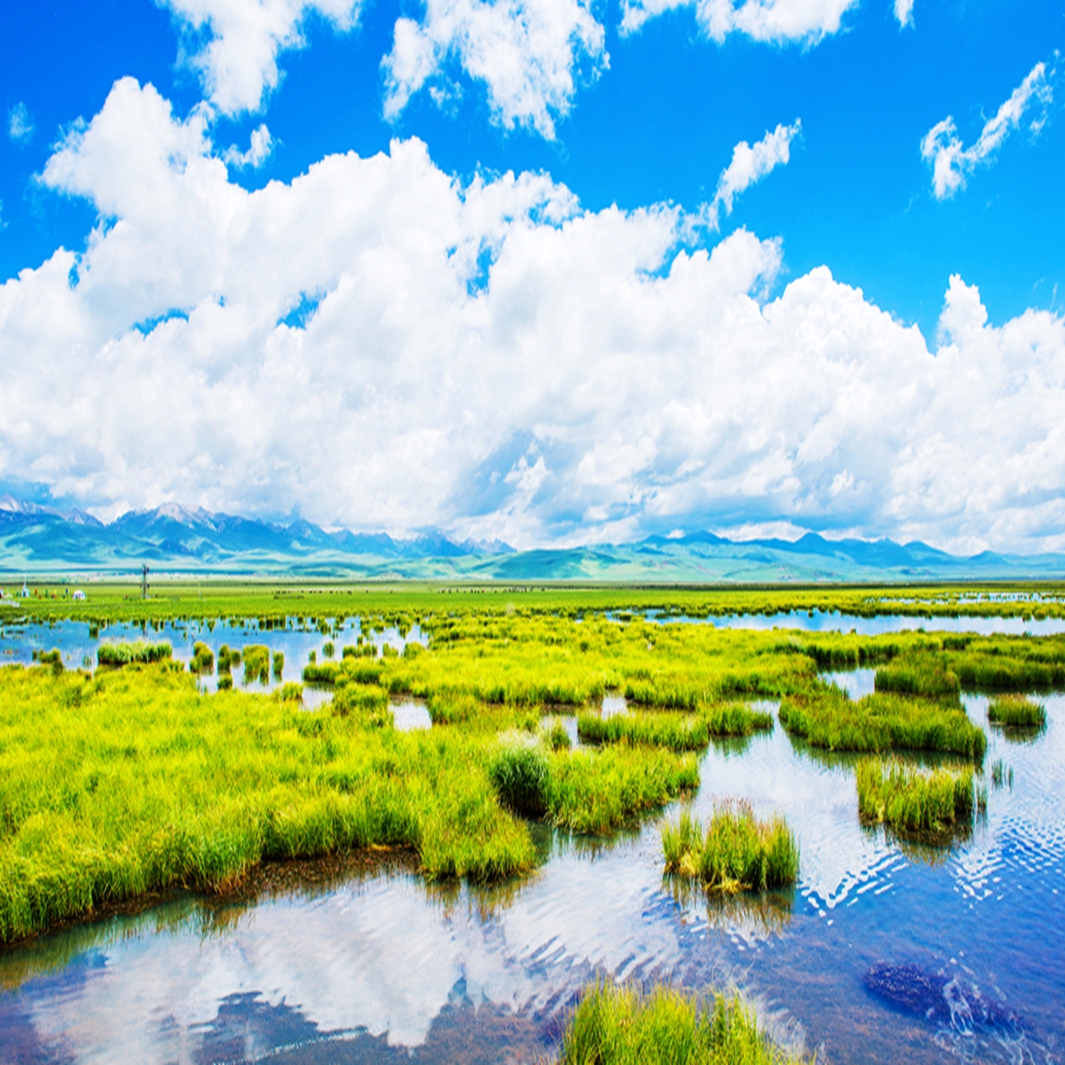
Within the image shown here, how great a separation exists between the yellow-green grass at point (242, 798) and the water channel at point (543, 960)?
496 millimetres

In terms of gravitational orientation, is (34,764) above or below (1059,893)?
above

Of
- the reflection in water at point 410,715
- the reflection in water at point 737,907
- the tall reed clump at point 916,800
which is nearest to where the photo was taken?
the reflection in water at point 737,907

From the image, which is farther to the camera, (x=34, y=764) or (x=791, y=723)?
(x=791, y=723)

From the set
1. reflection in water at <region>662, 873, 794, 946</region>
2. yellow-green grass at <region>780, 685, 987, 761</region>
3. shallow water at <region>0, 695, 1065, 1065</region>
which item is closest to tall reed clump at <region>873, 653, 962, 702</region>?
yellow-green grass at <region>780, 685, 987, 761</region>

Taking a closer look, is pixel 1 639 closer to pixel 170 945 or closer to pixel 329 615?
pixel 329 615

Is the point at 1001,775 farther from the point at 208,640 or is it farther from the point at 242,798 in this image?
the point at 208,640

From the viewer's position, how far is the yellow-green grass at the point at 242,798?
8.30m

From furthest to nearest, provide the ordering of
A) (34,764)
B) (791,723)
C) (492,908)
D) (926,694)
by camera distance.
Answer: (926,694), (791,723), (34,764), (492,908)

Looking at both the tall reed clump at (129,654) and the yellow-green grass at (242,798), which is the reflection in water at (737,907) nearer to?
the yellow-green grass at (242,798)

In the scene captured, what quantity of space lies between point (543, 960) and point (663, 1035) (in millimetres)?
2189

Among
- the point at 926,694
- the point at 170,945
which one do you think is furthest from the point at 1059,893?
the point at 926,694

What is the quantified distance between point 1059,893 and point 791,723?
29.1 feet

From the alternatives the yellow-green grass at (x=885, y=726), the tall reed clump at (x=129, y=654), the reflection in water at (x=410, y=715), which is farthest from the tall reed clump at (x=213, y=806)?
the tall reed clump at (x=129, y=654)

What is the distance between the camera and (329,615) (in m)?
73.4
